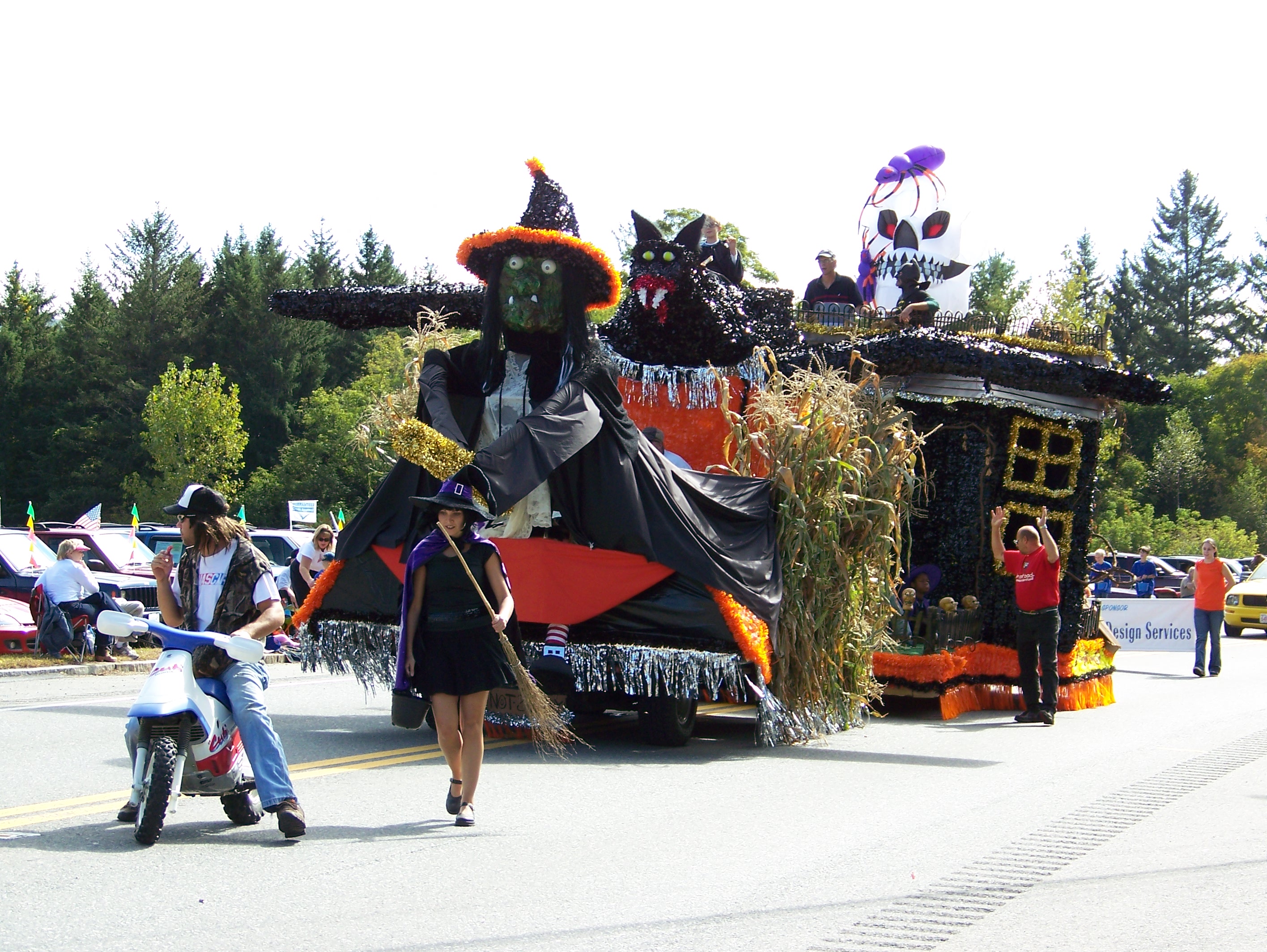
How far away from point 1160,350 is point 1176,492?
23.4 meters

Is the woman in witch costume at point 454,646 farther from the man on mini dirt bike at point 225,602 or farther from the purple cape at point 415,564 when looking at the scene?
the man on mini dirt bike at point 225,602

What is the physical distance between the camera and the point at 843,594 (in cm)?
1039

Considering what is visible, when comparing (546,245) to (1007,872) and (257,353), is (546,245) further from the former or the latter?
(257,353)

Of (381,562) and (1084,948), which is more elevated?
(381,562)

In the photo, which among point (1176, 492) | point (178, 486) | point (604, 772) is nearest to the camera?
point (604, 772)

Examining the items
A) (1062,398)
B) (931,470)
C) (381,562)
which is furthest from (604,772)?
(1062,398)

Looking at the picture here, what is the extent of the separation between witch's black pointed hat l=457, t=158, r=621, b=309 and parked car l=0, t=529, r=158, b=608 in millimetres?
10244

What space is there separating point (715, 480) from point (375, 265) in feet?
204

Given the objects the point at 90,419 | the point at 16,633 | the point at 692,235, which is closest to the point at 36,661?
the point at 16,633

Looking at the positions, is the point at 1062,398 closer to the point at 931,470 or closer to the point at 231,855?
the point at 931,470

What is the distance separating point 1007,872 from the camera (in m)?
5.86

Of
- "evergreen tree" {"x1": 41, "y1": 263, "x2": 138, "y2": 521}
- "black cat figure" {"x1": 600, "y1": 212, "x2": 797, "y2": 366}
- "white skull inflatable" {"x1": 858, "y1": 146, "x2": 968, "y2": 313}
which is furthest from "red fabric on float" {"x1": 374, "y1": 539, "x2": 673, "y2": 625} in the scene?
"evergreen tree" {"x1": 41, "y1": 263, "x2": 138, "y2": 521}

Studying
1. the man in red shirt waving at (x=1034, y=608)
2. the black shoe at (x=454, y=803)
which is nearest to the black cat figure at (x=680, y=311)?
the man in red shirt waving at (x=1034, y=608)

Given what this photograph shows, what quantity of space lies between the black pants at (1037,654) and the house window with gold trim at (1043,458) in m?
1.48
